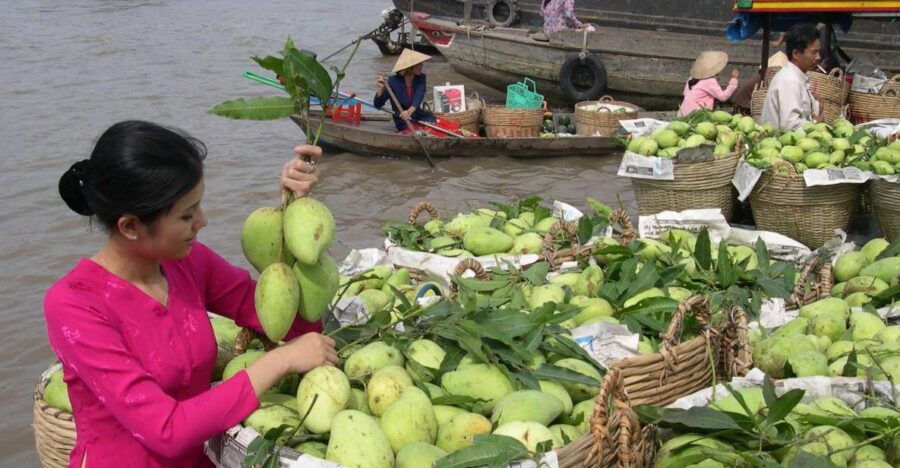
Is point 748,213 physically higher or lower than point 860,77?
lower

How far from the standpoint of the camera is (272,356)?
1.70m

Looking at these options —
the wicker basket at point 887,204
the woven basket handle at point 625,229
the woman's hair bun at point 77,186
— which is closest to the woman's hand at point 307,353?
the woman's hair bun at point 77,186

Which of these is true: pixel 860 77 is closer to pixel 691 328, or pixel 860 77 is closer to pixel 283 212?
pixel 691 328

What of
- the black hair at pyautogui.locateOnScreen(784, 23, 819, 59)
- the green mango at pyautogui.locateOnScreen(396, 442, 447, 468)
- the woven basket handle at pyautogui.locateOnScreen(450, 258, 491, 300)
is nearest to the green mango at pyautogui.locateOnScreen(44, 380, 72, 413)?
the green mango at pyautogui.locateOnScreen(396, 442, 447, 468)

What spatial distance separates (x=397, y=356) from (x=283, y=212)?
454 millimetres

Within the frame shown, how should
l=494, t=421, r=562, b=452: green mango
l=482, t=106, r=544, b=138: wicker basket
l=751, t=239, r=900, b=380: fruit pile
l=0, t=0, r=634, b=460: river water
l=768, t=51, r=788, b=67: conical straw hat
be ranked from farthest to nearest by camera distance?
l=482, t=106, r=544, b=138: wicker basket
l=768, t=51, r=788, b=67: conical straw hat
l=0, t=0, r=634, b=460: river water
l=751, t=239, r=900, b=380: fruit pile
l=494, t=421, r=562, b=452: green mango

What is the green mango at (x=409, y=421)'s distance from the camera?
5.52 ft

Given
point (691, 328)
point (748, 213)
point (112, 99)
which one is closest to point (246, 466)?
point (691, 328)

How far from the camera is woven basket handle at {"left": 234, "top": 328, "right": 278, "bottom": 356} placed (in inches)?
76.9

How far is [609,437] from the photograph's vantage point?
161 cm

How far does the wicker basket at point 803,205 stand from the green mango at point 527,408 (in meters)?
2.69

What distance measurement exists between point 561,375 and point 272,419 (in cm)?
68

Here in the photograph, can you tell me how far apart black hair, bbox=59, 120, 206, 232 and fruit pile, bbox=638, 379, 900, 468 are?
3.62ft

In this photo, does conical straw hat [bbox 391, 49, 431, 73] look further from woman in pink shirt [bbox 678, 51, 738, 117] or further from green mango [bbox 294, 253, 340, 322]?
green mango [bbox 294, 253, 340, 322]
